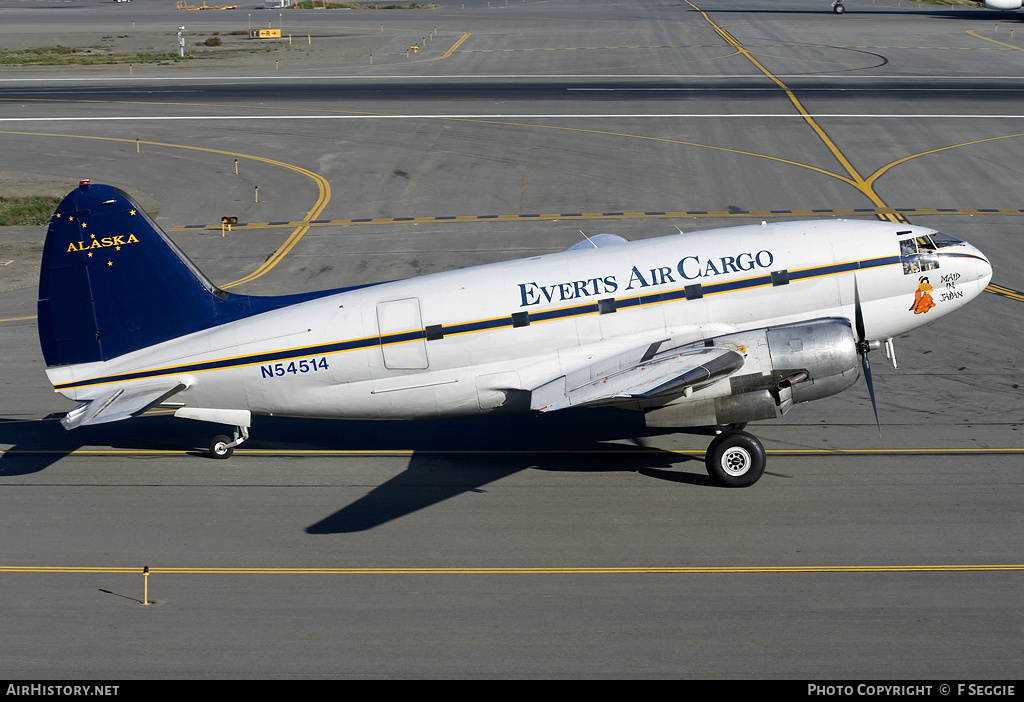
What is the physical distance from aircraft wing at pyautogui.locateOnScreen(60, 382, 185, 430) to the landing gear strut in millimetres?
2212

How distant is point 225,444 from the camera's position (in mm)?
24266

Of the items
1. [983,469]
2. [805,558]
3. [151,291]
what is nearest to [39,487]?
[151,291]

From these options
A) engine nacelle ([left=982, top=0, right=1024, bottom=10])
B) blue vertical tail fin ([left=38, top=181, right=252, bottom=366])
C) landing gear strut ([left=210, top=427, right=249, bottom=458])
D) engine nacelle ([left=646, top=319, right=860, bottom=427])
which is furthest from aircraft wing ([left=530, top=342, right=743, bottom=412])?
engine nacelle ([left=982, top=0, right=1024, bottom=10])

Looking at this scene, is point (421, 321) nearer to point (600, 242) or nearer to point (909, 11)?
point (600, 242)

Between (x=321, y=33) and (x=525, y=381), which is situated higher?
(x=321, y=33)

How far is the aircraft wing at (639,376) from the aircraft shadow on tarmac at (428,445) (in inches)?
107

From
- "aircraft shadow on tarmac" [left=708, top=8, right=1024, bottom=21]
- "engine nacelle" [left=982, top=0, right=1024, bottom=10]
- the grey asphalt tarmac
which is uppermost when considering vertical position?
"aircraft shadow on tarmac" [left=708, top=8, right=1024, bottom=21]

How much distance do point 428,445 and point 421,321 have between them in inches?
→ 159

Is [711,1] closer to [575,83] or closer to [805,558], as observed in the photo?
[575,83]

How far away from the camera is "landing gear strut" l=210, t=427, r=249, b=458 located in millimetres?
24188

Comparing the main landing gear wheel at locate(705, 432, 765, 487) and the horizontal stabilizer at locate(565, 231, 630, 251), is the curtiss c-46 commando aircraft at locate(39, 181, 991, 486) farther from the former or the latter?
the horizontal stabilizer at locate(565, 231, 630, 251)

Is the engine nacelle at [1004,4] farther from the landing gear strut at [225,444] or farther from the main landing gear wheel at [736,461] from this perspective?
the landing gear strut at [225,444]

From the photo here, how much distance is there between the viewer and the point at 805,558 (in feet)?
63.1

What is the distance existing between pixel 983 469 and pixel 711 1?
360ft
